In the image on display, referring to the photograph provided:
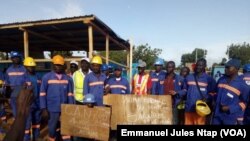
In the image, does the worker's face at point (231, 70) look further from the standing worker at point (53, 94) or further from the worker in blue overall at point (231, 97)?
the standing worker at point (53, 94)

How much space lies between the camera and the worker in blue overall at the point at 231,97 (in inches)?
210

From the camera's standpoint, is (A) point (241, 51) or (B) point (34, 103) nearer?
(B) point (34, 103)

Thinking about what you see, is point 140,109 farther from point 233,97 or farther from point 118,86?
point 233,97

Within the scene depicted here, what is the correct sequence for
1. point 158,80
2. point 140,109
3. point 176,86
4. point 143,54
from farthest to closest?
point 143,54
point 158,80
point 176,86
point 140,109

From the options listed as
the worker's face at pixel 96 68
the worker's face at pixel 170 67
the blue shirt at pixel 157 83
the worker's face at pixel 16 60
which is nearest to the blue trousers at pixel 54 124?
the worker's face at pixel 96 68

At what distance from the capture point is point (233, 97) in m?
5.33

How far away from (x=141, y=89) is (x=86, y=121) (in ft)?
9.68

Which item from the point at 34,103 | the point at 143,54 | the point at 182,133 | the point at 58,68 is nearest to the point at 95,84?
the point at 58,68

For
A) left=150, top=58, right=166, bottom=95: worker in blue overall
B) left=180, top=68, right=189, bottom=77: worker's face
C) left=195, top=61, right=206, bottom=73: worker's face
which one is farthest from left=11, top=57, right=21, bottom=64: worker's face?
left=180, top=68, right=189, bottom=77: worker's face

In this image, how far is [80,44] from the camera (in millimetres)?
14180

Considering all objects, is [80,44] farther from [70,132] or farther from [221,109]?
[221,109]

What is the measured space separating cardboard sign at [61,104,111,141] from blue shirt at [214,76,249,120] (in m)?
2.19

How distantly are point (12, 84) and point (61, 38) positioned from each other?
5.84m

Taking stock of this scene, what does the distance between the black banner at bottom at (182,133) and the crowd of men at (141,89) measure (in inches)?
39.3
